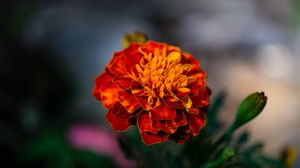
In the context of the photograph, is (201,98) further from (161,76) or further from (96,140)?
(96,140)

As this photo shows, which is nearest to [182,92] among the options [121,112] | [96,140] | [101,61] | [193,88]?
[193,88]

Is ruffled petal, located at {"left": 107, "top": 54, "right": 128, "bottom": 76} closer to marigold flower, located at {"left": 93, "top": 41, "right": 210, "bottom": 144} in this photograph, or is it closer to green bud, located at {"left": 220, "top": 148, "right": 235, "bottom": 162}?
marigold flower, located at {"left": 93, "top": 41, "right": 210, "bottom": 144}

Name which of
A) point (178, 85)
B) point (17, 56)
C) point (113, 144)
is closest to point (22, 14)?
point (17, 56)

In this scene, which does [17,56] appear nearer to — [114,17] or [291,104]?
[114,17]

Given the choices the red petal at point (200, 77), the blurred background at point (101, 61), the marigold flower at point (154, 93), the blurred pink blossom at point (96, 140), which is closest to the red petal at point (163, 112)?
the marigold flower at point (154, 93)

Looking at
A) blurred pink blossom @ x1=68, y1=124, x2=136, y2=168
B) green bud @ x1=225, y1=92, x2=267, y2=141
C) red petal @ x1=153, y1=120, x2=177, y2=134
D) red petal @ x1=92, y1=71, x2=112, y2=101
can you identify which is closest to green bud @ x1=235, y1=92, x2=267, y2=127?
green bud @ x1=225, y1=92, x2=267, y2=141

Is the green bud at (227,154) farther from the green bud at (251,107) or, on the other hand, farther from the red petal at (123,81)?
the red petal at (123,81)

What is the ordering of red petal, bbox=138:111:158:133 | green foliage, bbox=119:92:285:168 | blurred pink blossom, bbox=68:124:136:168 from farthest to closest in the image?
blurred pink blossom, bbox=68:124:136:168 < green foliage, bbox=119:92:285:168 < red petal, bbox=138:111:158:133
